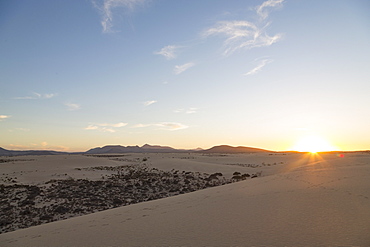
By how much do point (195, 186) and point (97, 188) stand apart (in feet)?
22.6

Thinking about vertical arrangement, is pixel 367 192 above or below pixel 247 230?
above

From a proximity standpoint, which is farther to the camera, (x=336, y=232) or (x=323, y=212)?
(x=323, y=212)

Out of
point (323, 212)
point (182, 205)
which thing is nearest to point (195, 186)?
point (182, 205)

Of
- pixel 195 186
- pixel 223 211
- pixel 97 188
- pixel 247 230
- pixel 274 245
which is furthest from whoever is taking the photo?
pixel 195 186

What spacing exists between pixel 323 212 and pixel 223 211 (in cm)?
257

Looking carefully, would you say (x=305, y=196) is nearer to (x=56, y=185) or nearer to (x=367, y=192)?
(x=367, y=192)

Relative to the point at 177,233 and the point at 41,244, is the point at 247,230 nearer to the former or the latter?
the point at 177,233

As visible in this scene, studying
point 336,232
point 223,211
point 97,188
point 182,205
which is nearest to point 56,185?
point 97,188

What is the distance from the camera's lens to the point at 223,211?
7.01 metres

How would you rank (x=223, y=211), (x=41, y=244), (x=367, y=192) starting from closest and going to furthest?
(x=41, y=244)
(x=223, y=211)
(x=367, y=192)

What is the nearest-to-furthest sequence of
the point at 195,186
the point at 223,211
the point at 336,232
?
the point at 336,232
the point at 223,211
the point at 195,186

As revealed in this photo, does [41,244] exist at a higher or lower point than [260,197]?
lower

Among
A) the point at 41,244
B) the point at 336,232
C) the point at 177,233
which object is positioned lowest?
the point at 41,244

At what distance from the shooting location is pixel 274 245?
4293 millimetres
